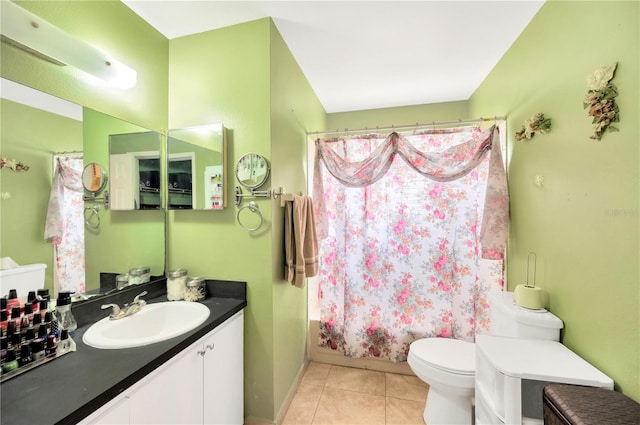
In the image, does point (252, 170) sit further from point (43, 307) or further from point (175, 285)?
point (43, 307)

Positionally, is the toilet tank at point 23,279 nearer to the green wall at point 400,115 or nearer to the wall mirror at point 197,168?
the wall mirror at point 197,168

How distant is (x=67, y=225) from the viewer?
112 cm

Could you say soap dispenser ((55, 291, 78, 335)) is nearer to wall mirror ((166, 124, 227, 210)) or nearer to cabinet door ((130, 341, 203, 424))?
cabinet door ((130, 341, 203, 424))

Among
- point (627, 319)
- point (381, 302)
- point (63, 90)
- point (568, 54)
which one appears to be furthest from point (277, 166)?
point (627, 319)

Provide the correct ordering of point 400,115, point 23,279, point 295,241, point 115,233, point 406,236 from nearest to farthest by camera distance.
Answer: point 23,279 < point 115,233 < point 295,241 < point 406,236 < point 400,115

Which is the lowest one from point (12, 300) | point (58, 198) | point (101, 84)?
point (12, 300)

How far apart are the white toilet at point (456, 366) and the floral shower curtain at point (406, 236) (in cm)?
34

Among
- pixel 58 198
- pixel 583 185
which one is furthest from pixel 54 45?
pixel 583 185

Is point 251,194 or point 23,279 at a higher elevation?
point 251,194

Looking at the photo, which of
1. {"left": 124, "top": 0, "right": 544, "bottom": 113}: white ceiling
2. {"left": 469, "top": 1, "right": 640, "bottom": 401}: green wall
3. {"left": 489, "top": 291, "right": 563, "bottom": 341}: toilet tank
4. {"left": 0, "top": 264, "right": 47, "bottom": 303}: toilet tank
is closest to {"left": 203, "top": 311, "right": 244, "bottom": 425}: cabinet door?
{"left": 0, "top": 264, "right": 47, "bottom": 303}: toilet tank

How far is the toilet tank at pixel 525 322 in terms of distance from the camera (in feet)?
4.00

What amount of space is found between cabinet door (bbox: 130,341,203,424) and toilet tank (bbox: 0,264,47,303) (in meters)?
0.61

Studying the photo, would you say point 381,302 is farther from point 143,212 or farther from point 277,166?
point 143,212

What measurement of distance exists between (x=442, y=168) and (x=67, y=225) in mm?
2249
